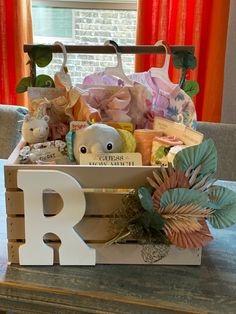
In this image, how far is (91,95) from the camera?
1058 millimetres

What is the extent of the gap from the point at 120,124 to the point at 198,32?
1301 millimetres

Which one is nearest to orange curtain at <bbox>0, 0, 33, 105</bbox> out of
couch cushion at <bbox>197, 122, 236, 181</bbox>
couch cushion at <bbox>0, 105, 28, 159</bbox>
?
couch cushion at <bbox>0, 105, 28, 159</bbox>

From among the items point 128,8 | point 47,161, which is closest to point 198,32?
point 128,8

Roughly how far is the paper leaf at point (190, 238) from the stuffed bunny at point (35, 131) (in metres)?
0.39

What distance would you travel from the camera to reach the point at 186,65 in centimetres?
112

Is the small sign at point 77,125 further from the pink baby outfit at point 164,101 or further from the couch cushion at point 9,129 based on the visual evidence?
the couch cushion at point 9,129

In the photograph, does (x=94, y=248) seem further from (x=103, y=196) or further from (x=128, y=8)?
(x=128, y=8)

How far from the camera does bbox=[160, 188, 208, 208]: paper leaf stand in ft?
2.45

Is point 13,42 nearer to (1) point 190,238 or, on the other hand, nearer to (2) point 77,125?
(2) point 77,125

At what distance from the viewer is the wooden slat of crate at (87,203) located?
0.78m

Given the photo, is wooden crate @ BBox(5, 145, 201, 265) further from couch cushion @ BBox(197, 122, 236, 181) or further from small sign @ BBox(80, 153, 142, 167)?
couch cushion @ BBox(197, 122, 236, 181)

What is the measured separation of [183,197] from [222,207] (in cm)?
9

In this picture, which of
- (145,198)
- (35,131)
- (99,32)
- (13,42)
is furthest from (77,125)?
(99,32)

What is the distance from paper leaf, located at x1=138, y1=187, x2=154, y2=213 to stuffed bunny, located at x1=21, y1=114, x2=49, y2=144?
13.1 inches
